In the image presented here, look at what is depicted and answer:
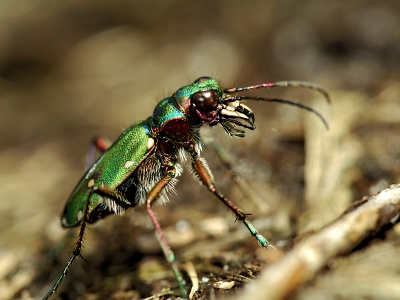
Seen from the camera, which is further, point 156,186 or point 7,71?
point 7,71

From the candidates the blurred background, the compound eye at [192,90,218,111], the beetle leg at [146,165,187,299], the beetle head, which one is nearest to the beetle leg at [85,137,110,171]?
the blurred background

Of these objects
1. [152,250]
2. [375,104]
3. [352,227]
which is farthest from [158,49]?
[352,227]

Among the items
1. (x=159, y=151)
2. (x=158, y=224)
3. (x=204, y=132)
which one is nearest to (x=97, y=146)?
(x=159, y=151)

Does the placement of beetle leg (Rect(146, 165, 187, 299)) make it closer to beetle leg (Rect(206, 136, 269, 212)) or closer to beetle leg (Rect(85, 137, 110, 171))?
beetle leg (Rect(206, 136, 269, 212))

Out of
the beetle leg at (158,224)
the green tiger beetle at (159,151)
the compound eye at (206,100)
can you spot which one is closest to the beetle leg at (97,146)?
the green tiger beetle at (159,151)

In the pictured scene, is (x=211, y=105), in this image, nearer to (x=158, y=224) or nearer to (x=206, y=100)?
(x=206, y=100)

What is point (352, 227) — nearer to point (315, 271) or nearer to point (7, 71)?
point (315, 271)
